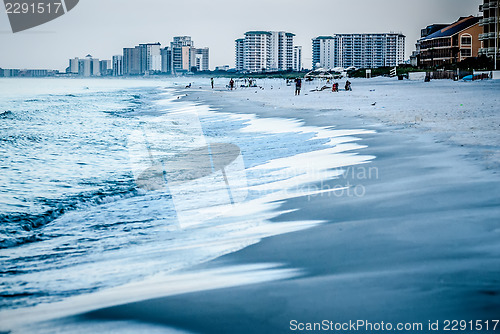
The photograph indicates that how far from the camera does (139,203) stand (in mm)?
8219

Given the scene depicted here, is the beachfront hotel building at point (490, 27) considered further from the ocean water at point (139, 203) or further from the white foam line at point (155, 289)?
the white foam line at point (155, 289)

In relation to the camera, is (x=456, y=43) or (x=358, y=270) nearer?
(x=358, y=270)

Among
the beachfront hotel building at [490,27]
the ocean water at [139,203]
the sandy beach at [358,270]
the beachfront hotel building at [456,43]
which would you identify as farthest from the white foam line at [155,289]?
the beachfront hotel building at [456,43]

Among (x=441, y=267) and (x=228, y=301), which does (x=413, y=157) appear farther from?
(x=228, y=301)

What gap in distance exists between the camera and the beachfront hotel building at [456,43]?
93869mm

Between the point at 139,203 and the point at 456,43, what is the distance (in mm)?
99818

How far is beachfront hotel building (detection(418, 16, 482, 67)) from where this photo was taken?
93869 millimetres

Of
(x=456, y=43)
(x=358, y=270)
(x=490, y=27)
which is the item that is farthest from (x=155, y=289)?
(x=456, y=43)

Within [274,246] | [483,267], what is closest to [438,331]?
[483,267]

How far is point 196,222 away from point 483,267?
11.8ft

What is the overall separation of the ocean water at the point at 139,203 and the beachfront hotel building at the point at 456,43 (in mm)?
88032

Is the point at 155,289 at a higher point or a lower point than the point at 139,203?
lower

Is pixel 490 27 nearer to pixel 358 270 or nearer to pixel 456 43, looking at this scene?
pixel 456 43

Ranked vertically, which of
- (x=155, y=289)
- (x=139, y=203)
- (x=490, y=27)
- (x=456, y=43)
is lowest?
(x=155, y=289)
